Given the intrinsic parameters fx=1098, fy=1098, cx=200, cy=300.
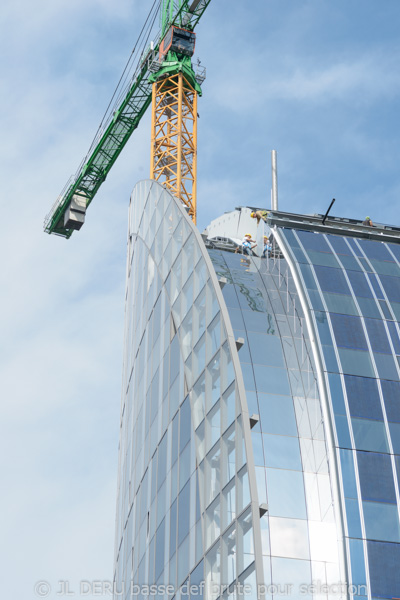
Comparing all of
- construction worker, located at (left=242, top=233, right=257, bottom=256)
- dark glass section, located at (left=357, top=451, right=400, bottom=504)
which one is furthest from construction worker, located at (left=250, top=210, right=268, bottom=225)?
dark glass section, located at (left=357, top=451, right=400, bottom=504)

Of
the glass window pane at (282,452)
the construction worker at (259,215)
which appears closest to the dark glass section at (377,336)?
the glass window pane at (282,452)

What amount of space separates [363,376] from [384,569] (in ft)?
31.9

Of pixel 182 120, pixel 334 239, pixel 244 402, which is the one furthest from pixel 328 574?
pixel 182 120

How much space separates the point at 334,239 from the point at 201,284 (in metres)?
11.6

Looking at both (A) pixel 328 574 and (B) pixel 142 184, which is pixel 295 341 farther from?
(B) pixel 142 184

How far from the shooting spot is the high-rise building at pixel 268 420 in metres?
42.9

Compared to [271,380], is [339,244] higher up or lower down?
higher up

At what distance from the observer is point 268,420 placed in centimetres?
4709

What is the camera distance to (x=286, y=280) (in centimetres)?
5575

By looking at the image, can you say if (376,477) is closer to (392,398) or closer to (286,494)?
(286,494)

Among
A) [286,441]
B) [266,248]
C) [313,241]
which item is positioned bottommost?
[286,441]

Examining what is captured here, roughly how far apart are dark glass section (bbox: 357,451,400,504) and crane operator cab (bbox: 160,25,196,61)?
235ft

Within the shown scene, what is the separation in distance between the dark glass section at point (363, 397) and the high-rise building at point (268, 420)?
6 cm

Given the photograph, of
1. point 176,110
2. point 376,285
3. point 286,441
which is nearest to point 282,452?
point 286,441
